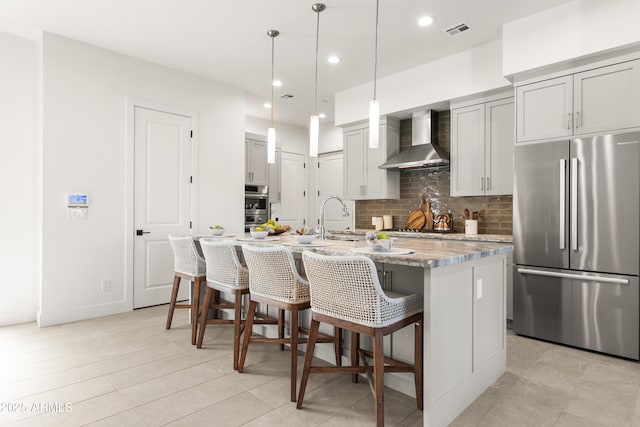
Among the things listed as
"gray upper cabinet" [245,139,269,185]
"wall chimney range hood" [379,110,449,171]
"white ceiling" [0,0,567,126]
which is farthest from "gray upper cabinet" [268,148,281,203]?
"wall chimney range hood" [379,110,449,171]

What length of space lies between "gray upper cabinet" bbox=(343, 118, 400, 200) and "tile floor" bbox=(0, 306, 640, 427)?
2595mm

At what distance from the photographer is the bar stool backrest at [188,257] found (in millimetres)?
3262

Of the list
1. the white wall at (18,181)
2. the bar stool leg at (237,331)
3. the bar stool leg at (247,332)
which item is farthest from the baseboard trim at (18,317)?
the bar stool leg at (247,332)

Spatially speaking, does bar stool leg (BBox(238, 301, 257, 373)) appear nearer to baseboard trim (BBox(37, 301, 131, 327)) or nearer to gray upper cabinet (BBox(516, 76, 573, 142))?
baseboard trim (BBox(37, 301, 131, 327))

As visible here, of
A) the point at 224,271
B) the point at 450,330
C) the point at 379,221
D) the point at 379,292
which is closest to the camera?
the point at 379,292

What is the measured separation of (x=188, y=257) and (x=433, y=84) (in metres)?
3.37

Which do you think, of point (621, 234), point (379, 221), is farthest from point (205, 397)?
point (379, 221)

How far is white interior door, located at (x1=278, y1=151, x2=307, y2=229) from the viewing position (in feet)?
23.2

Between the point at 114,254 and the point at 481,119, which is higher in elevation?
the point at 481,119

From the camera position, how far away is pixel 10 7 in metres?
3.23

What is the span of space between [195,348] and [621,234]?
Result: 11.6 ft

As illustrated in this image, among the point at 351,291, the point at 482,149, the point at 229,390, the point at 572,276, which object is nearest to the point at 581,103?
the point at 482,149

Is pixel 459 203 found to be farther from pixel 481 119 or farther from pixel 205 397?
pixel 205 397

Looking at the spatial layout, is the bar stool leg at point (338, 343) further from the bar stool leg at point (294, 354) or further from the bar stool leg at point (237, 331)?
the bar stool leg at point (237, 331)
